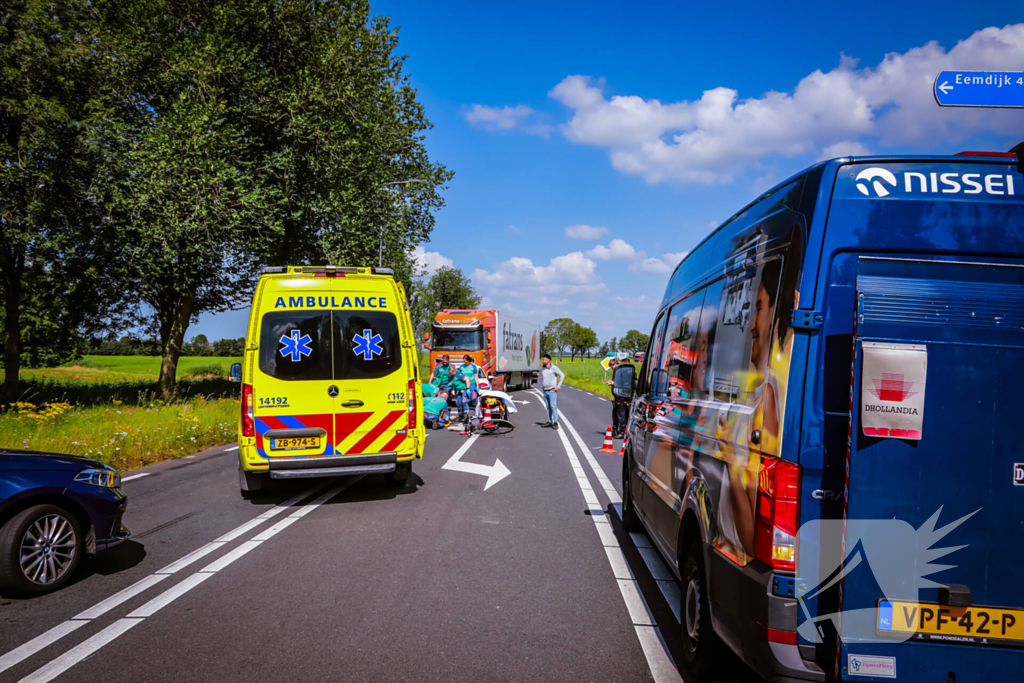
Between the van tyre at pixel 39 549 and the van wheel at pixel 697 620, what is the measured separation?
174 inches

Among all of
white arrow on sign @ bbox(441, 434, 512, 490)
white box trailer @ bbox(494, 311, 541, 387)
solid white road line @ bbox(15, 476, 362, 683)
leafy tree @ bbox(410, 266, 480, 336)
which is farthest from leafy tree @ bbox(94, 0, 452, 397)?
leafy tree @ bbox(410, 266, 480, 336)

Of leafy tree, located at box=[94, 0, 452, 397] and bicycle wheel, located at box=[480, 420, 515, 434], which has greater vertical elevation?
leafy tree, located at box=[94, 0, 452, 397]

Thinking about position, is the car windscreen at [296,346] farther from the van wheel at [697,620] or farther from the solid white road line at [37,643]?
the van wheel at [697,620]

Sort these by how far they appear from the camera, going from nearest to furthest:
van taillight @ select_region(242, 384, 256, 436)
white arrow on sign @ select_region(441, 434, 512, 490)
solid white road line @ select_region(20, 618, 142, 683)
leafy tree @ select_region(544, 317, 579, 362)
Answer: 1. solid white road line @ select_region(20, 618, 142, 683)
2. van taillight @ select_region(242, 384, 256, 436)
3. white arrow on sign @ select_region(441, 434, 512, 490)
4. leafy tree @ select_region(544, 317, 579, 362)

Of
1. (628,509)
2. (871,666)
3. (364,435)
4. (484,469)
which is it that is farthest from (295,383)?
(871,666)

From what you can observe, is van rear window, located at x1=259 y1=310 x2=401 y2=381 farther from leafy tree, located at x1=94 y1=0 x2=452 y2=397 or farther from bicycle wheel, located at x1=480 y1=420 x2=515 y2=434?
leafy tree, located at x1=94 y1=0 x2=452 y2=397

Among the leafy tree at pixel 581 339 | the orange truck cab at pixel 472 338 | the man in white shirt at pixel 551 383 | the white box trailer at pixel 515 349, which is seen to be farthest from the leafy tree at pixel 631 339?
the man in white shirt at pixel 551 383

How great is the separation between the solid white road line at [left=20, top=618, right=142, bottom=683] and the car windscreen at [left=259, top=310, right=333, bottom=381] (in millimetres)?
3854

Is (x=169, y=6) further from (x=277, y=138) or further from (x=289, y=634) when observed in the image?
(x=289, y=634)

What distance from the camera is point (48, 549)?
193 inches

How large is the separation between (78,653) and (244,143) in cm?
1868

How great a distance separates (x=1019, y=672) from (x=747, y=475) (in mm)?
1175

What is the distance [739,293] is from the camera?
132 inches

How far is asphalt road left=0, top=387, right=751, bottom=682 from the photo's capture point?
3723 mm
